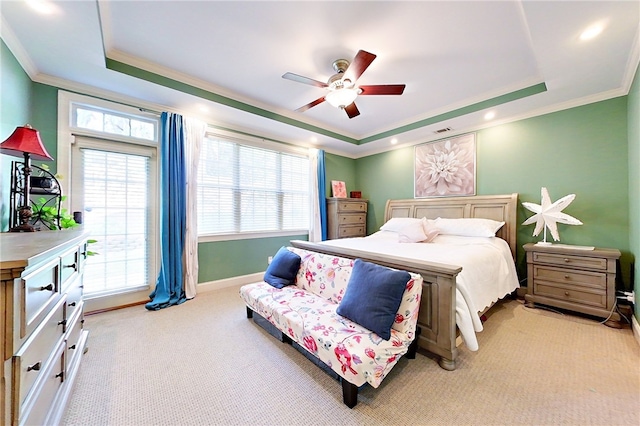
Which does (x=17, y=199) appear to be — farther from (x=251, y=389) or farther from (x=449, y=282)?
(x=449, y=282)

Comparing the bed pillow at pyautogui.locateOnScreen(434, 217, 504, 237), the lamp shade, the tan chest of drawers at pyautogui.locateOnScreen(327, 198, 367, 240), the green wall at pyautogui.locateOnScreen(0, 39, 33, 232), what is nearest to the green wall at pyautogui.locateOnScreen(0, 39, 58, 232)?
the green wall at pyautogui.locateOnScreen(0, 39, 33, 232)

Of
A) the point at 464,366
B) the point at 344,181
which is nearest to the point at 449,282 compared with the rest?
the point at 464,366

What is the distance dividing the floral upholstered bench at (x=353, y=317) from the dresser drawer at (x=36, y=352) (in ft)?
4.32

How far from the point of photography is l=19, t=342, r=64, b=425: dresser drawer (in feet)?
3.03

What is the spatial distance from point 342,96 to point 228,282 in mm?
3181

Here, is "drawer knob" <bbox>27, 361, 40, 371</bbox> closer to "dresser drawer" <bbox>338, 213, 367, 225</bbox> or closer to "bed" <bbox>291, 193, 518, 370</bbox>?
"bed" <bbox>291, 193, 518, 370</bbox>

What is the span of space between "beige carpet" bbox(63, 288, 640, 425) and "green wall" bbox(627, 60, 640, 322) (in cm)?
85

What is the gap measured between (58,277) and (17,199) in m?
1.64

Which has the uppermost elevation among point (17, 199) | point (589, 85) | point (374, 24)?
point (374, 24)

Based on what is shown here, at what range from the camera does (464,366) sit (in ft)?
6.06

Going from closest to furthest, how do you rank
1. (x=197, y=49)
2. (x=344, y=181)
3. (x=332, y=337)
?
(x=332, y=337), (x=197, y=49), (x=344, y=181)

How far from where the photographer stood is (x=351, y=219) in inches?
203

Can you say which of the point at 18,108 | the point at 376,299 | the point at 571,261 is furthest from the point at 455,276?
the point at 18,108

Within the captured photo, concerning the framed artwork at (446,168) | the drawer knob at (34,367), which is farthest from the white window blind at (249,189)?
the drawer knob at (34,367)
